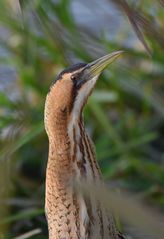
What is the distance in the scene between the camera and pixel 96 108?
341 cm

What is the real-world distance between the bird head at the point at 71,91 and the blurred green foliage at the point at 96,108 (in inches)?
42.9

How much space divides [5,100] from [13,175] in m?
0.31

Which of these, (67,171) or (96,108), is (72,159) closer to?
(67,171)

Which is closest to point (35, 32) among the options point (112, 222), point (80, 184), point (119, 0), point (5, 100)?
point (5, 100)

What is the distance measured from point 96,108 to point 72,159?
147cm

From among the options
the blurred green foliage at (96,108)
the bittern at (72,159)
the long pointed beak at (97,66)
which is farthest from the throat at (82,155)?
the blurred green foliage at (96,108)

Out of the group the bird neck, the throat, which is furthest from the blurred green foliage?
the throat

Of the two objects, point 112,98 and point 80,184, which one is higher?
point 112,98

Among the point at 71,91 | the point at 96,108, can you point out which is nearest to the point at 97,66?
the point at 71,91

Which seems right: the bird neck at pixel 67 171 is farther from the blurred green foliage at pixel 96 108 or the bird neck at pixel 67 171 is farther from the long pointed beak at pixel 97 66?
the blurred green foliage at pixel 96 108

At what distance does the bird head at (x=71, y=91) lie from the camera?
6.11 ft

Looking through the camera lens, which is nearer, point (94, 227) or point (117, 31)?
point (94, 227)

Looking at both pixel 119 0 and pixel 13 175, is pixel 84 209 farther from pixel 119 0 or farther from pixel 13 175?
pixel 13 175

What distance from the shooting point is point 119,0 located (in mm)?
1260
